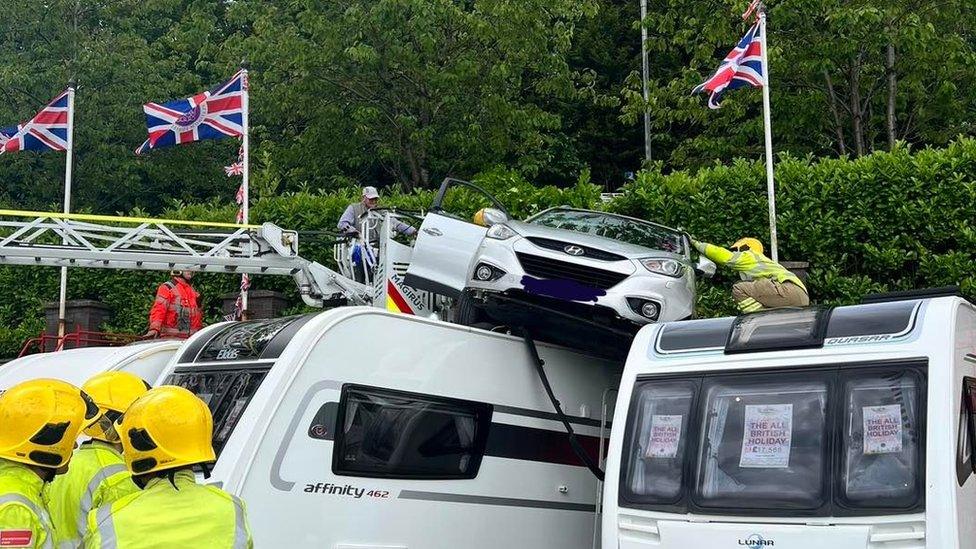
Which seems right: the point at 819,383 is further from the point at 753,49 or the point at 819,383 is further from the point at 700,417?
the point at 753,49

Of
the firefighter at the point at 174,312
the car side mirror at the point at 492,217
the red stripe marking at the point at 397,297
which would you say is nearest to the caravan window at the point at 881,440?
the car side mirror at the point at 492,217

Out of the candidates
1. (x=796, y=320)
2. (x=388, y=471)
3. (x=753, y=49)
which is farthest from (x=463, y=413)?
(x=753, y=49)

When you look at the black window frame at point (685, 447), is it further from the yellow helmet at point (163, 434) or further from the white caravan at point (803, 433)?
the yellow helmet at point (163, 434)

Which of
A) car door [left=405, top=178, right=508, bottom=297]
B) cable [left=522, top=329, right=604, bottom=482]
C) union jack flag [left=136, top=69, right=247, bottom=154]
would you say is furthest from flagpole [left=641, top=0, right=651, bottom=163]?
cable [left=522, top=329, right=604, bottom=482]

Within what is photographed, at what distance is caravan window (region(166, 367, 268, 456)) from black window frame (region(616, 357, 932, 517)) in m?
2.36

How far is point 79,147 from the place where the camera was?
77.4 feet

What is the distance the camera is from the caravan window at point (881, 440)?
20.6 ft

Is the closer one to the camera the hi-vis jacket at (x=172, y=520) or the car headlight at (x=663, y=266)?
the hi-vis jacket at (x=172, y=520)

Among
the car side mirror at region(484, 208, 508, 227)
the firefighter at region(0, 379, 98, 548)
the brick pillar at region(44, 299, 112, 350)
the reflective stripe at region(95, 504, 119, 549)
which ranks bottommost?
the reflective stripe at region(95, 504, 119, 549)

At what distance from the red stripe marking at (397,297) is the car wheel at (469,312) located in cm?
132

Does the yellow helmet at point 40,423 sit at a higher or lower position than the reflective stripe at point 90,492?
higher

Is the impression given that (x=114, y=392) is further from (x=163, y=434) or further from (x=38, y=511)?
(x=163, y=434)

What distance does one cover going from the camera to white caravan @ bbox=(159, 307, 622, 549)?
6.71 metres

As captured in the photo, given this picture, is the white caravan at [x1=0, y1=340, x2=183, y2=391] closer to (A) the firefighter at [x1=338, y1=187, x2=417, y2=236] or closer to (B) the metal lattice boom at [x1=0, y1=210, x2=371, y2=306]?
(B) the metal lattice boom at [x1=0, y1=210, x2=371, y2=306]
